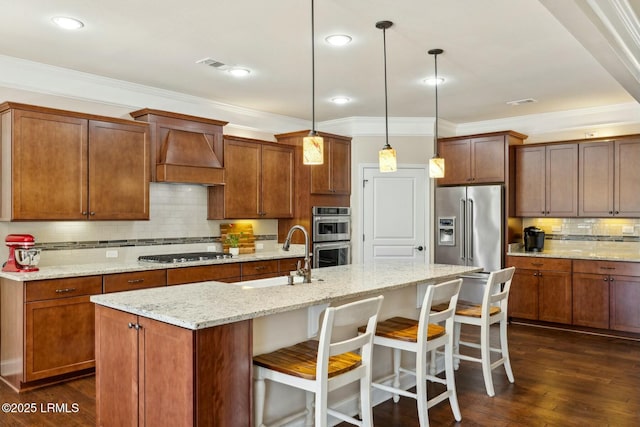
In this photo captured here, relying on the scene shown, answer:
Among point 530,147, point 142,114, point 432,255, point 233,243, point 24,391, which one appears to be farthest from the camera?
point 432,255

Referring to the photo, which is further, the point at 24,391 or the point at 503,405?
the point at 24,391

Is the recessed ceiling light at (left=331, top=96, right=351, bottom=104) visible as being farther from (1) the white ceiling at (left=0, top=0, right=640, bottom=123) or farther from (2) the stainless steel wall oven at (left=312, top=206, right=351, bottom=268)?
(2) the stainless steel wall oven at (left=312, top=206, right=351, bottom=268)

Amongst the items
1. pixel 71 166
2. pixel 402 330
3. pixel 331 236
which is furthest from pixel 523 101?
pixel 71 166

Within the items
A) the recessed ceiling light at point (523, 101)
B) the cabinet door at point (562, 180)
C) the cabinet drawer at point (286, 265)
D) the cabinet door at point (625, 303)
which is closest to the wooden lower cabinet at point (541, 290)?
the cabinet door at point (625, 303)

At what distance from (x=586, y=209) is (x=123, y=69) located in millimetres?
5271

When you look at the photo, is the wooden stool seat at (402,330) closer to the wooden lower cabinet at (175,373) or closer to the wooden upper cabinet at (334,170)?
the wooden lower cabinet at (175,373)

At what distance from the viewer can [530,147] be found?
242 inches

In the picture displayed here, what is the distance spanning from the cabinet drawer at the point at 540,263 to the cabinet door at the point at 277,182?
2.83 meters

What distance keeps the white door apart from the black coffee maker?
1284 mm

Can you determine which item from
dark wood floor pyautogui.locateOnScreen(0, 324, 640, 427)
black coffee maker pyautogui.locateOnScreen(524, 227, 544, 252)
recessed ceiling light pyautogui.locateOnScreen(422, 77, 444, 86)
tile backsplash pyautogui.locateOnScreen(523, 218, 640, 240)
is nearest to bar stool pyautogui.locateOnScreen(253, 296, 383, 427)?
dark wood floor pyautogui.locateOnScreen(0, 324, 640, 427)

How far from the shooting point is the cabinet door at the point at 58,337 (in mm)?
3684

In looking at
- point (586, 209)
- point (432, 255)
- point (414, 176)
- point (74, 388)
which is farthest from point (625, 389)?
point (74, 388)

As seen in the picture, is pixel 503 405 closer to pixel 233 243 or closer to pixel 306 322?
pixel 306 322

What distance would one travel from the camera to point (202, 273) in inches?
187
